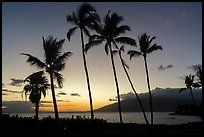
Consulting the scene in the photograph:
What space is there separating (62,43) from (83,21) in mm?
2879

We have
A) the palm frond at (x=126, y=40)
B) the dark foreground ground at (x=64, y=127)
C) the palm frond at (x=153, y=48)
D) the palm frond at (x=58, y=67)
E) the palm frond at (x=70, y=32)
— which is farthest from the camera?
the palm frond at (x=153, y=48)

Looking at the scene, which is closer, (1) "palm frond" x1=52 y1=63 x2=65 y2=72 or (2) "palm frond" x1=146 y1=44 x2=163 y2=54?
(1) "palm frond" x1=52 y1=63 x2=65 y2=72

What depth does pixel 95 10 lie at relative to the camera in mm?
24438

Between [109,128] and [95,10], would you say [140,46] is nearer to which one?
[95,10]

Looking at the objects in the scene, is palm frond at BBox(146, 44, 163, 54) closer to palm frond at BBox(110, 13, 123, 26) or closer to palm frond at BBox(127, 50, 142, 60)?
palm frond at BBox(127, 50, 142, 60)

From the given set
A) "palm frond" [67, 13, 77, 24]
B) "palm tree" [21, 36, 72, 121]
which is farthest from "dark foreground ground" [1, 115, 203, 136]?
"palm frond" [67, 13, 77, 24]

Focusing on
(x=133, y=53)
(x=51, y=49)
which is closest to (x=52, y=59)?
(x=51, y=49)

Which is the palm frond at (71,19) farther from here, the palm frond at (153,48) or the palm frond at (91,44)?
the palm frond at (153,48)

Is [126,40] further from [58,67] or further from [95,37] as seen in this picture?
[58,67]

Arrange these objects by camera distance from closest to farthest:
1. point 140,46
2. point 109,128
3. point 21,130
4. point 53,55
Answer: point 21,130 → point 53,55 → point 109,128 → point 140,46

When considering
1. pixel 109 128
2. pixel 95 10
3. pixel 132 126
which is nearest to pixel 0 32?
pixel 95 10

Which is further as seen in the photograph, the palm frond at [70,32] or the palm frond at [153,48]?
the palm frond at [153,48]

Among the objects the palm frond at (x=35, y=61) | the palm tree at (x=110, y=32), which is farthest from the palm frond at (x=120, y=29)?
the palm frond at (x=35, y=61)

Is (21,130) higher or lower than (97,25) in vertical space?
lower
